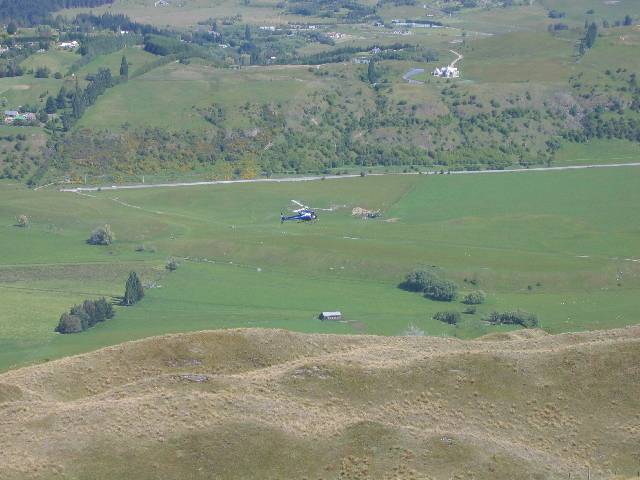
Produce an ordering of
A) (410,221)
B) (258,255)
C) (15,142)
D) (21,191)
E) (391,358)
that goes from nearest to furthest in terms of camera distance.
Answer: (391,358)
(258,255)
(410,221)
(21,191)
(15,142)

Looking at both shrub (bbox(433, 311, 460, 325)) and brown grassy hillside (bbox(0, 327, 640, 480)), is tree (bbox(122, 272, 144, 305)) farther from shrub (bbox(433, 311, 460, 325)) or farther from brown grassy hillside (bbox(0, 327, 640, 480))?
brown grassy hillside (bbox(0, 327, 640, 480))

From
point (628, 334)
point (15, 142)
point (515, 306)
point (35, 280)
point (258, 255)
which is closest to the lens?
point (628, 334)

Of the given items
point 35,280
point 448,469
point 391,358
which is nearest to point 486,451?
point 448,469

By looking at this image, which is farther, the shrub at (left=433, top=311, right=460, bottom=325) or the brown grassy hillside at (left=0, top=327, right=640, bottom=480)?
the shrub at (left=433, top=311, right=460, bottom=325)

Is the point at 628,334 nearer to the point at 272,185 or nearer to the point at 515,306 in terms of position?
the point at 515,306

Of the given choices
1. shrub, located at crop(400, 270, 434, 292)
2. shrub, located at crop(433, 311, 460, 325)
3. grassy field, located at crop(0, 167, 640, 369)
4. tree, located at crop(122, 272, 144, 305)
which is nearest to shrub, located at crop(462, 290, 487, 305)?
grassy field, located at crop(0, 167, 640, 369)

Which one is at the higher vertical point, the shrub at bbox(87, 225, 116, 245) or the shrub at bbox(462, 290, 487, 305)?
the shrub at bbox(462, 290, 487, 305)

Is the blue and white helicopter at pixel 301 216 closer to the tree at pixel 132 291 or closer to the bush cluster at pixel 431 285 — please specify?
the bush cluster at pixel 431 285
